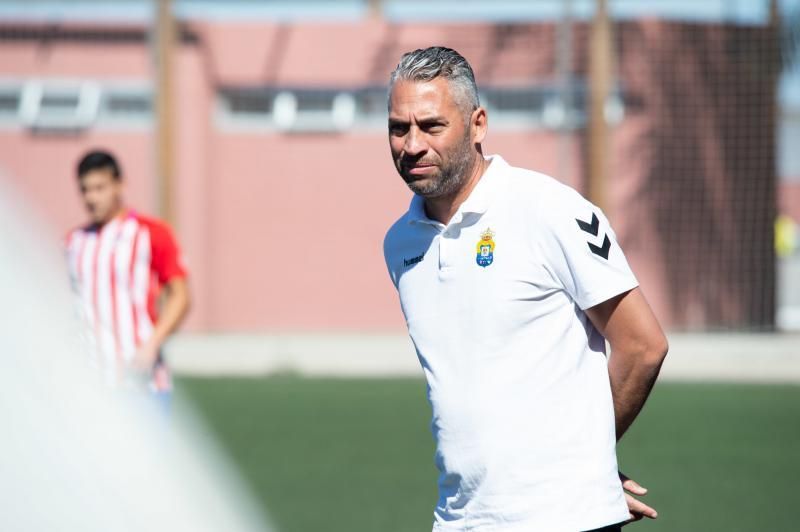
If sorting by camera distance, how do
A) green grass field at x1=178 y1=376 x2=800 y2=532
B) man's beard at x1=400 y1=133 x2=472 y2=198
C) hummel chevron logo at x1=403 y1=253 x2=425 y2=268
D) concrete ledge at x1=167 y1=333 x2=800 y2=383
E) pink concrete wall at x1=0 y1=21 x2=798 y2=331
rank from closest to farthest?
man's beard at x1=400 y1=133 x2=472 y2=198 < hummel chevron logo at x1=403 y1=253 x2=425 y2=268 < green grass field at x1=178 y1=376 x2=800 y2=532 < concrete ledge at x1=167 y1=333 x2=800 y2=383 < pink concrete wall at x1=0 y1=21 x2=798 y2=331

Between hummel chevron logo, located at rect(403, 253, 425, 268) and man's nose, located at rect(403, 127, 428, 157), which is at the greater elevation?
man's nose, located at rect(403, 127, 428, 157)

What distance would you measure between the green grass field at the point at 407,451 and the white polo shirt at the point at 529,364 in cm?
347

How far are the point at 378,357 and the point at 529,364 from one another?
33.3 ft

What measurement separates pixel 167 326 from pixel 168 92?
25.4 feet

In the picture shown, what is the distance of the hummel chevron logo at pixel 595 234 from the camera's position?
2.58 meters

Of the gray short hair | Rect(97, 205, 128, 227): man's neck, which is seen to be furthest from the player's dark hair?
the gray short hair

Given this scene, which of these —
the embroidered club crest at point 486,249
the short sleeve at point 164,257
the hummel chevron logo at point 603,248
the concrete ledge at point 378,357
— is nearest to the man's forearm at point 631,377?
the hummel chevron logo at point 603,248

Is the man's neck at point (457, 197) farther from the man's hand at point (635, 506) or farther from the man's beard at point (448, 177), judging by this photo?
the man's hand at point (635, 506)

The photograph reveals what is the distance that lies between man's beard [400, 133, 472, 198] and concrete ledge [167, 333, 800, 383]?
9694 millimetres

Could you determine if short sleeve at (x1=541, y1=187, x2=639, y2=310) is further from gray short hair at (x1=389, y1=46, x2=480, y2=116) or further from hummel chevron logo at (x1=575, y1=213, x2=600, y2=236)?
gray short hair at (x1=389, y1=46, x2=480, y2=116)

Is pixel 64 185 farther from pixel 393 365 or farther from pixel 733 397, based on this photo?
pixel 733 397

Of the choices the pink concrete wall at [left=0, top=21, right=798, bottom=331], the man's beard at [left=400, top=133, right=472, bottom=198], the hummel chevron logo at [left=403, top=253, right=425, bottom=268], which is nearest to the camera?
the man's beard at [left=400, top=133, right=472, bottom=198]

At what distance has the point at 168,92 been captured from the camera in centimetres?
1262

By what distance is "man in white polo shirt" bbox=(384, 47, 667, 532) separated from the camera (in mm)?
2576
